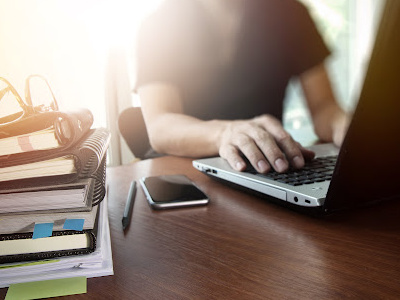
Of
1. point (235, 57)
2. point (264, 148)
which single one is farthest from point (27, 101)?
point (235, 57)

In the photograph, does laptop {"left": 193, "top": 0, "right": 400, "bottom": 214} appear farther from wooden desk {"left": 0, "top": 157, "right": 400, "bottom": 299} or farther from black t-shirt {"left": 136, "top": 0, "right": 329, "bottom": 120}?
black t-shirt {"left": 136, "top": 0, "right": 329, "bottom": 120}

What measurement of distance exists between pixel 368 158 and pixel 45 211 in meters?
0.29

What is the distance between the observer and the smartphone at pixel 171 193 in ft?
1.52

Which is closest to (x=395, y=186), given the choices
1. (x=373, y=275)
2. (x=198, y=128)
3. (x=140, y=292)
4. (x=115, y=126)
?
(x=373, y=275)

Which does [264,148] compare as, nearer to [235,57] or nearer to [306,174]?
[306,174]

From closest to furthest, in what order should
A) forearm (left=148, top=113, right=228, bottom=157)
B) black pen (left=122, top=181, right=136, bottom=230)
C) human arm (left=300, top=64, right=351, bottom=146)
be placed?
black pen (left=122, top=181, right=136, bottom=230) → forearm (left=148, top=113, right=228, bottom=157) → human arm (left=300, top=64, right=351, bottom=146)

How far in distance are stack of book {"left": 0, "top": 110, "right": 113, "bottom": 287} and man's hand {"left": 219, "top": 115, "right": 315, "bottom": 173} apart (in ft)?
0.97

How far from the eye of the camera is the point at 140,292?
0.88 feet

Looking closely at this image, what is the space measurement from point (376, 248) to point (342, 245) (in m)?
0.03

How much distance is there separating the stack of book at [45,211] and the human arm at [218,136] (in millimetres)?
297

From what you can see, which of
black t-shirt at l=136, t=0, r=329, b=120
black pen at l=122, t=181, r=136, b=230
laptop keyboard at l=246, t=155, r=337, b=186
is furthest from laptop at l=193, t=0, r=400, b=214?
black t-shirt at l=136, t=0, r=329, b=120

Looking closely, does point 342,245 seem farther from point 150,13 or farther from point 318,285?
point 150,13

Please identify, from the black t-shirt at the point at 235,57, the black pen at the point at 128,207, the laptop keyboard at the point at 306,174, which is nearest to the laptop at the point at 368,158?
the laptop keyboard at the point at 306,174

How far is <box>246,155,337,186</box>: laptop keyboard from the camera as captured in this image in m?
0.46
